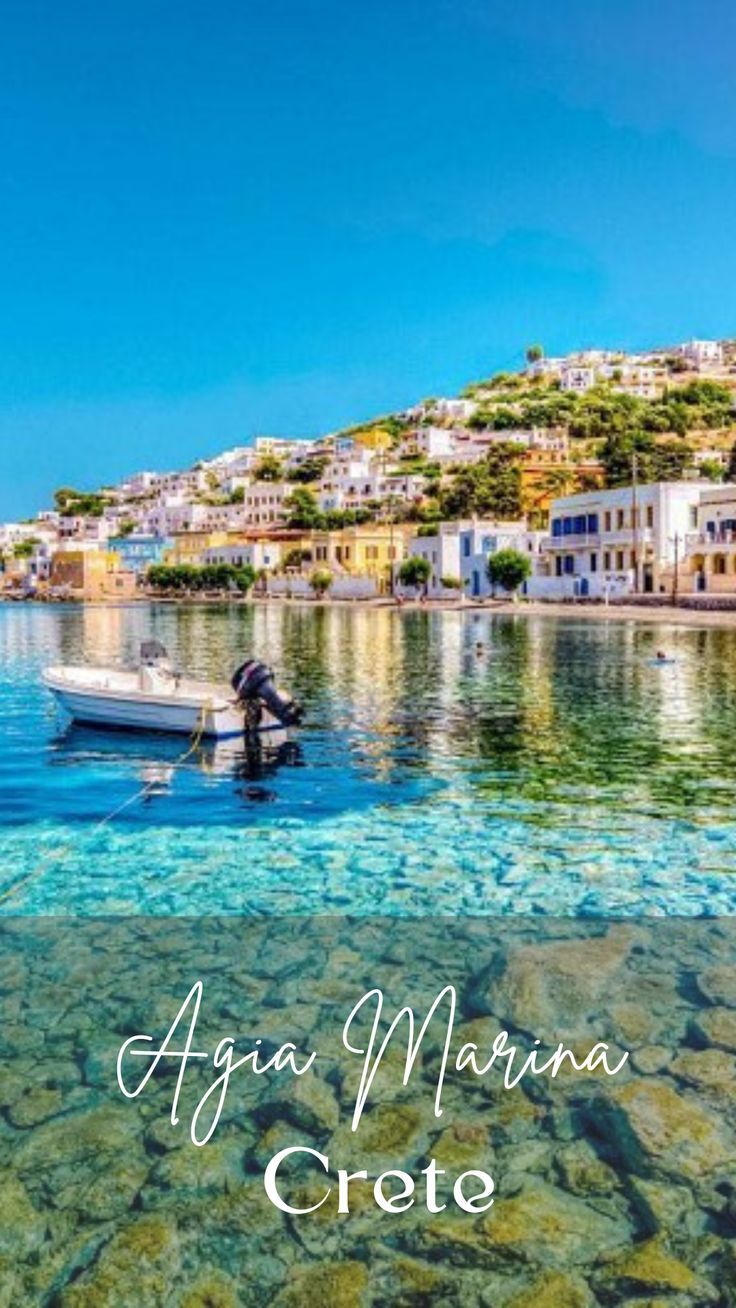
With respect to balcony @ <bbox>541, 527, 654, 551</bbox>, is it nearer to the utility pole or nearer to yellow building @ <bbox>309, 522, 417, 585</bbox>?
the utility pole

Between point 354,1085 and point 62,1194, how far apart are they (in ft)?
6.02

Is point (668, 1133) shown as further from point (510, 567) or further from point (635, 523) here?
point (510, 567)

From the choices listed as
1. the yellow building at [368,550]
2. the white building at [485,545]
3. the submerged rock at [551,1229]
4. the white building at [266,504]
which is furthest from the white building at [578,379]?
the submerged rock at [551,1229]

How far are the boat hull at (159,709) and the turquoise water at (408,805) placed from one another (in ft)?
1.41

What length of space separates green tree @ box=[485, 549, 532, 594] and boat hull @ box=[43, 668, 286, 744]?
6145 centimetres

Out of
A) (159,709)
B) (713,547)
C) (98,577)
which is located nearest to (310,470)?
(98,577)

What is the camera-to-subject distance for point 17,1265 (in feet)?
16.4

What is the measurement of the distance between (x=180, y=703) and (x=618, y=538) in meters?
59.8

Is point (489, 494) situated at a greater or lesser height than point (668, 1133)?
greater

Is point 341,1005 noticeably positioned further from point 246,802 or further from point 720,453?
point 720,453

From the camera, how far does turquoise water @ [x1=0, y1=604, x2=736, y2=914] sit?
35.0 ft

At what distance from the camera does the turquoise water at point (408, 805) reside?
420 inches

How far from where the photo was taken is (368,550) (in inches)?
4483

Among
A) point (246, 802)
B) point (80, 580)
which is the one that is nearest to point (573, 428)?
point (80, 580)
